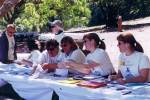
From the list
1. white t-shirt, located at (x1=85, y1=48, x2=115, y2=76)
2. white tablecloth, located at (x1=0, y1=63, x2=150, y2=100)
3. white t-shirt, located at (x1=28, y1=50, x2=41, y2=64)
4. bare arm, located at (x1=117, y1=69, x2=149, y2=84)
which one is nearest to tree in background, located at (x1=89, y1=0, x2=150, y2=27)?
white t-shirt, located at (x1=28, y1=50, x2=41, y2=64)

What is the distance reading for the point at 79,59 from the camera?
7016 millimetres

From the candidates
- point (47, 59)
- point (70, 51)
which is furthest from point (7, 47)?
point (70, 51)

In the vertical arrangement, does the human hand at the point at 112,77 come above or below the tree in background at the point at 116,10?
below

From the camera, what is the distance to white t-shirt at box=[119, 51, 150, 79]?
19.3 feet

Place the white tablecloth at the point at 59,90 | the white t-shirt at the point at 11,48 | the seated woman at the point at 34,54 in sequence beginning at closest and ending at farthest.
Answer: the white tablecloth at the point at 59,90 < the seated woman at the point at 34,54 < the white t-shirt at the point at 11,48

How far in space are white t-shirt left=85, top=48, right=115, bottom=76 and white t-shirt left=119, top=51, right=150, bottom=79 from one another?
19.1 inches

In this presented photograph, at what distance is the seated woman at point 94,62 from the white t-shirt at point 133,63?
49cm

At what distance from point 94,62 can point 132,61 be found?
79 cm

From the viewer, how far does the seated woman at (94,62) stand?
6551 mm

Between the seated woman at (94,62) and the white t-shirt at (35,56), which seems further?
the white t-shirt at (35,56)

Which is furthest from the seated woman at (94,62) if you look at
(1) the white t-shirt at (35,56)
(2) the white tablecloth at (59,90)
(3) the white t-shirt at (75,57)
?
(1) the white t-shirt at (35,56)

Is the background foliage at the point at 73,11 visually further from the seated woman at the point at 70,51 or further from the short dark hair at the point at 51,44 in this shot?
the seated woman at the point at 70,51

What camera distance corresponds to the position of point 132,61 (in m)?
5.99

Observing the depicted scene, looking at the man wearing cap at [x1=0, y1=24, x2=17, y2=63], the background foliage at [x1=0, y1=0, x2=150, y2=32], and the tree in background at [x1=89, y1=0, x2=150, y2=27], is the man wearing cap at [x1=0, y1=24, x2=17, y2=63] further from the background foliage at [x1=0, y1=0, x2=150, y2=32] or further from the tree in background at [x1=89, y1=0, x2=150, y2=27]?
the tree in background at [x1=89, y1=0, x2=150, y2=27]
